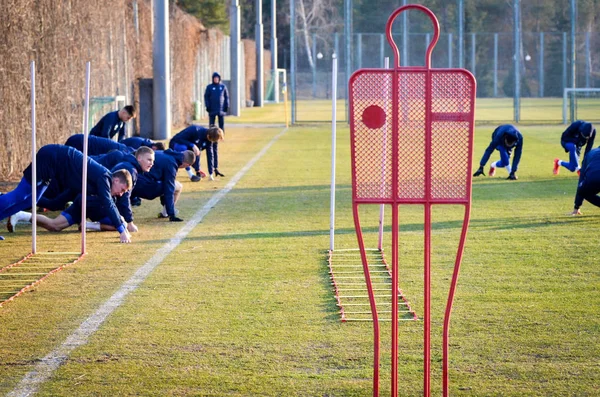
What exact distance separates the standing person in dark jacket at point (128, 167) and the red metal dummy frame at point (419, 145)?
640 centimetres

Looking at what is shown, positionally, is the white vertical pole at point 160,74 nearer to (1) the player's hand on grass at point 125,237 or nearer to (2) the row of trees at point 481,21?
(2) the row of trees at point 481,21

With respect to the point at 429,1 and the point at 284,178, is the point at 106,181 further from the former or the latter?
the point at 429,1

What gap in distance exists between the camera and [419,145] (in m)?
5.28

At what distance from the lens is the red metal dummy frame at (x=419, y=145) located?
5.20m

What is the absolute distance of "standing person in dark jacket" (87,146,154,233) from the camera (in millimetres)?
11297

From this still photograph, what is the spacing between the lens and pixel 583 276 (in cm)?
901

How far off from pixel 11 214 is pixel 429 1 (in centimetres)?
2966

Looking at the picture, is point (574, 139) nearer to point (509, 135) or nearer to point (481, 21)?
point (509, 135)

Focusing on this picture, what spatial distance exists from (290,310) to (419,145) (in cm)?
283

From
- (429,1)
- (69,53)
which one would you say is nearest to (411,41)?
(429,1)

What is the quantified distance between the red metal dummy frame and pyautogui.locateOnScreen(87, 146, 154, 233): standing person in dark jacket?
21.0 feet

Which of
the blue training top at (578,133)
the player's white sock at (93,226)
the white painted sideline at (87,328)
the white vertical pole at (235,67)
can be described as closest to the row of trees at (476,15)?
the white vertical pole at (235,67)

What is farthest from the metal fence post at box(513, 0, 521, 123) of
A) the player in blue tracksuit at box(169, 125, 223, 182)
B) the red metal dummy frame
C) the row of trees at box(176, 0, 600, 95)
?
the red metal dummy frame

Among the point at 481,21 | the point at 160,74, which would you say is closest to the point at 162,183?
the point at 160,74
